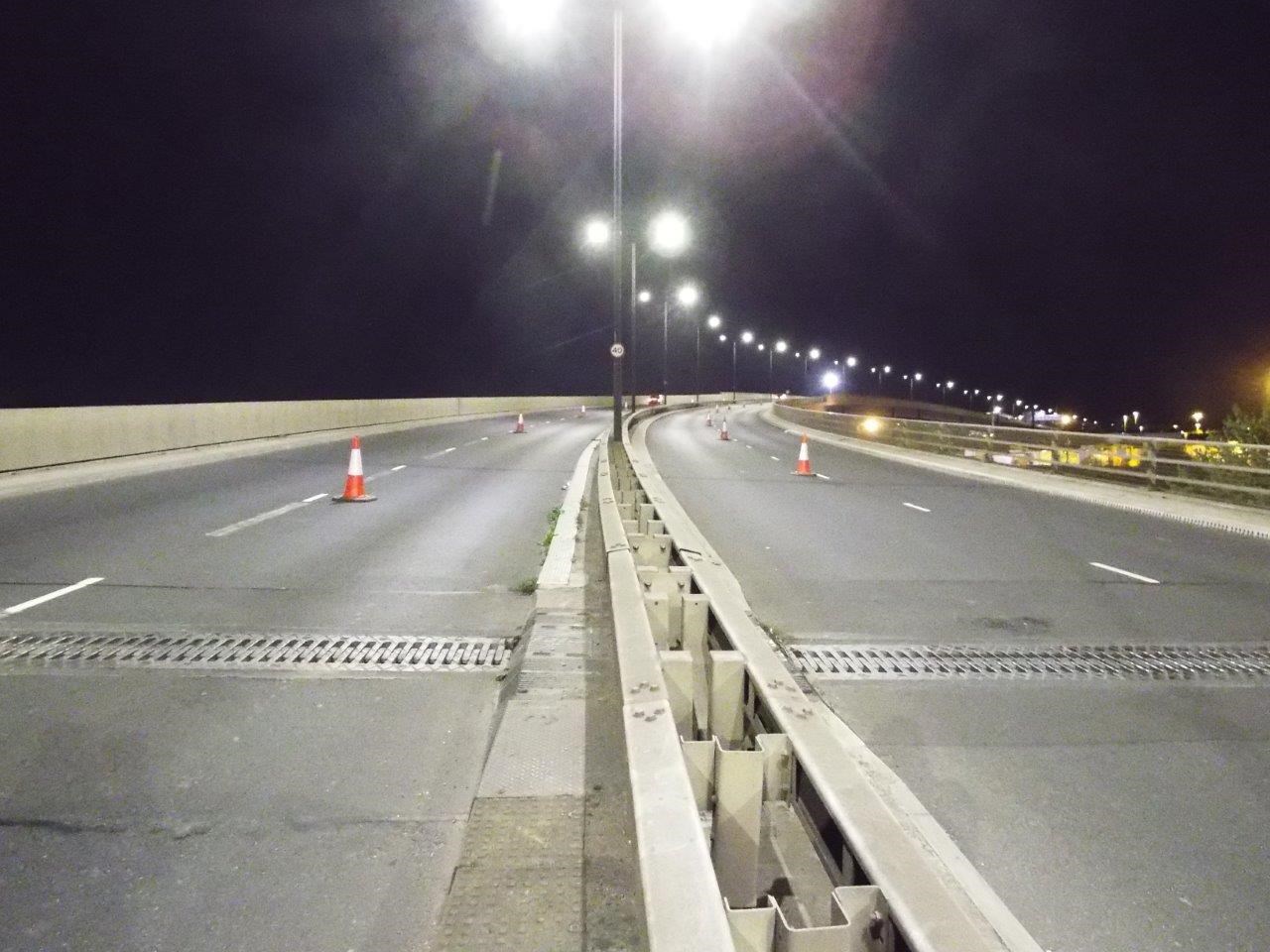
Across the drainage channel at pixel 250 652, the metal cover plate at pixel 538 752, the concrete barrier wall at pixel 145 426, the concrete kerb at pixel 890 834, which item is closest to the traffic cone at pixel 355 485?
the concrete barrier wall at pixel 145 426

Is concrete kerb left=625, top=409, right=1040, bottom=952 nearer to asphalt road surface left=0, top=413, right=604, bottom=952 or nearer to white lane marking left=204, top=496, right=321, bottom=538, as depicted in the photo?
asphalt road surface left=0, top=413, right=604, bottom=952

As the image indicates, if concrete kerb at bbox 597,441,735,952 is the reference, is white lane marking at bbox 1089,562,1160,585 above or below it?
below

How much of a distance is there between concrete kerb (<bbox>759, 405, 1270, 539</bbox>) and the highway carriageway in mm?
787

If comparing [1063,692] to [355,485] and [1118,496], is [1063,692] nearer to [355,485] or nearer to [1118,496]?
[355,485]

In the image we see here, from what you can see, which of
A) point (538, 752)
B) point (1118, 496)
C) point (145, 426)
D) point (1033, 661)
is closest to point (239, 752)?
point (538, 752)

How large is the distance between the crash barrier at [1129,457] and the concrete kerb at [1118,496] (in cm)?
37

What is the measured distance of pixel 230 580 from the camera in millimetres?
9469

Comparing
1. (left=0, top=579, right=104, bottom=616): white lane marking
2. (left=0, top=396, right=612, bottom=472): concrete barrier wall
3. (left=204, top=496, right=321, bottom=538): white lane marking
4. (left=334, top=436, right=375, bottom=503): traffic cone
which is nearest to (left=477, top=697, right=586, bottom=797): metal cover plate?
(left=0, top=579, right=104, bottom=616): white lane marking

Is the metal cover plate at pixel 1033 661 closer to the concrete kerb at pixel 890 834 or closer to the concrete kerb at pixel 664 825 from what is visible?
the concrete kerb at pixel 890 834

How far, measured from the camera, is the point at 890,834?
285cm

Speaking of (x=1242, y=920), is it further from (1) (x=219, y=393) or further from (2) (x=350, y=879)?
(1) (x=219, y=393)

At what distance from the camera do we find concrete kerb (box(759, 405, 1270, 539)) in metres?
15.5

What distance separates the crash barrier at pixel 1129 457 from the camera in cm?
1767

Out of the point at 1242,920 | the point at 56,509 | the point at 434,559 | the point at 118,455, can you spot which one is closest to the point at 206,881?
the point at 1242,920
